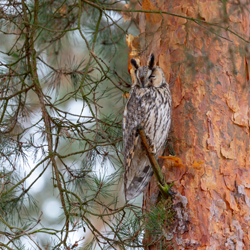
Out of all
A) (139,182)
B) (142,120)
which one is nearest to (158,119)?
(142,120)

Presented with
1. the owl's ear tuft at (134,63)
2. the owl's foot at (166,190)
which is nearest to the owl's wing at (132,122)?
the owl's ear tuft at (134,63)

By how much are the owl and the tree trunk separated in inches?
2.6

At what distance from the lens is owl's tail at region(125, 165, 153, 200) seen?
199cm

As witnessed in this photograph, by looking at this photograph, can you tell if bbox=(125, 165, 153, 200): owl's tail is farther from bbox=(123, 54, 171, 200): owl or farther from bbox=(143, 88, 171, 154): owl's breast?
bbox=(143, 88, 171, 154): owl's breast

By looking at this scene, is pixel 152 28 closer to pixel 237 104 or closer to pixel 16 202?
pixel 237 104

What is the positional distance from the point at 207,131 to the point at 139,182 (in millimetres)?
530

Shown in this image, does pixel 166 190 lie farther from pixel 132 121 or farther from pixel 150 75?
pixel 150 75

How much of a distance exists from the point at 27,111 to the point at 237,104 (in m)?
1.45

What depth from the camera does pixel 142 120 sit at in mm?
1976

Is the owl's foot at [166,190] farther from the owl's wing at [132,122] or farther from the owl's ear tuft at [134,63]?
the owl's ear tuft at [134,63]

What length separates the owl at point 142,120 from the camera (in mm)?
1936

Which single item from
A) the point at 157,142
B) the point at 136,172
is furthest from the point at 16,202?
the point at 157,142

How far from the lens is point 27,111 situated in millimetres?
2404

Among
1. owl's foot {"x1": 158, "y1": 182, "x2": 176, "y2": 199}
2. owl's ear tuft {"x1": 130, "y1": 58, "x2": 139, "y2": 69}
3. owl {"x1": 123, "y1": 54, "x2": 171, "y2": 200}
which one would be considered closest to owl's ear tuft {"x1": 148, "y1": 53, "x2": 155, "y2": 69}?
owl {"x1": 123, "y1": 54, "x2": 171, "y2": 200}
